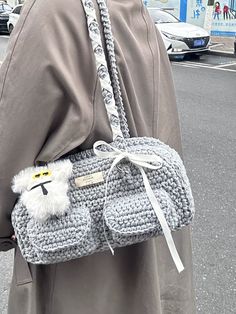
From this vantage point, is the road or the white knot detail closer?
the white knot detail

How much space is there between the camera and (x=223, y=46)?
13805 mm

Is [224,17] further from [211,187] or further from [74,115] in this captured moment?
[74,115]

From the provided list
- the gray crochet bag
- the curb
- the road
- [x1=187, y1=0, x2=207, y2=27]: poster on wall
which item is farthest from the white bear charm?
[x1=187, y1=0, x2=207, y2=27]: poster on wall

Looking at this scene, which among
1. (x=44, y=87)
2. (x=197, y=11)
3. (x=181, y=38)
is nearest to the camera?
(x=44, y=87)

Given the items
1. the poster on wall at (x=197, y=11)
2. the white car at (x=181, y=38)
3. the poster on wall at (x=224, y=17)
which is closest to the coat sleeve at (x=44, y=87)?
the white car at (x=181, y=38)

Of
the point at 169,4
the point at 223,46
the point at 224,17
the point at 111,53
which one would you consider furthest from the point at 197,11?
the point at 111,53

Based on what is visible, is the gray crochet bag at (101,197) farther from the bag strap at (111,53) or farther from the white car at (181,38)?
the white car at (181,38)

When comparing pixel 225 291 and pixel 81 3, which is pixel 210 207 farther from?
pixel 81 3

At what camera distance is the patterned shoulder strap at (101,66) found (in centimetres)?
113

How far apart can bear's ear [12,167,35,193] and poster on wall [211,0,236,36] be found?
15.6m

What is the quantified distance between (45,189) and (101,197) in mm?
138

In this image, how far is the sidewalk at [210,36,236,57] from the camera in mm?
12608

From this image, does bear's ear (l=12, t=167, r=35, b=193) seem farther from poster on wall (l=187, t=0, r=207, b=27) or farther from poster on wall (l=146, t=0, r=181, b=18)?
poster on wall (l=146, t=0, r=181, b=18)

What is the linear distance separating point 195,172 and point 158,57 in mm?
3112
